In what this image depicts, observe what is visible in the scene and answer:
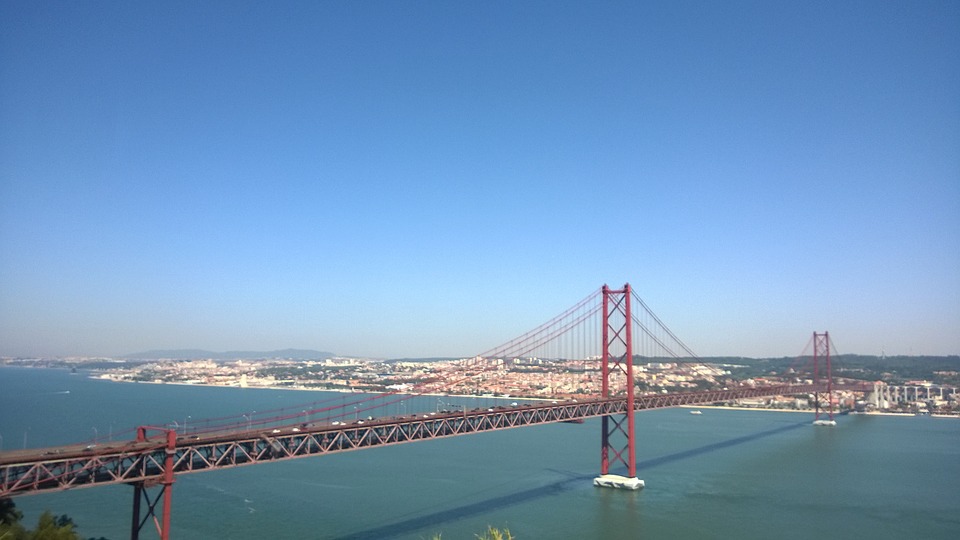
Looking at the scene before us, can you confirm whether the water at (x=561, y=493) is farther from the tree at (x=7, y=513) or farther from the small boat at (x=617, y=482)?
the tree at (x=7, y=513)

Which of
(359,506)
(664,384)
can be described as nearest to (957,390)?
(664,384)

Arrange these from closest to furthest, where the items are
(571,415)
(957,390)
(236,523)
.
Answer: (236,523), (571,415), (957,390)

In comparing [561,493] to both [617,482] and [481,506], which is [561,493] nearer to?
[617,482]

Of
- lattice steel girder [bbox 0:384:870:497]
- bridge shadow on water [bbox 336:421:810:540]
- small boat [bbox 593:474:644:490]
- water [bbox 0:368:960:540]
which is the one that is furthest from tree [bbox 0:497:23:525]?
small boat [bbox 593:474:644:490]

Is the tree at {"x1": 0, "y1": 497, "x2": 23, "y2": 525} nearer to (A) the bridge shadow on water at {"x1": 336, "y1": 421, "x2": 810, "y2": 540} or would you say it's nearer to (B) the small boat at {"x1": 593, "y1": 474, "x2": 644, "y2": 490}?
(A) the bridge shadow on water at {"x1": 336, "y1": 421, "x2": 810, "y2": 540}

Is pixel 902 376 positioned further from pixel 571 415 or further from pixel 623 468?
pixel 571 415
